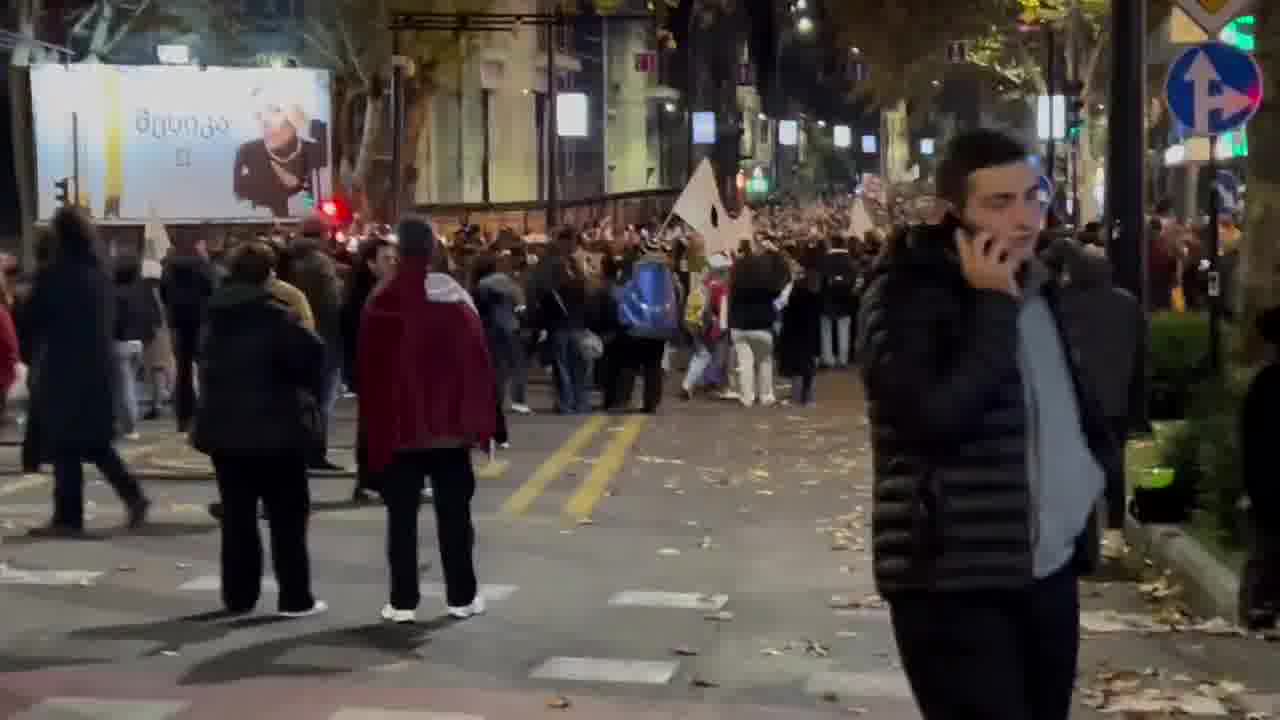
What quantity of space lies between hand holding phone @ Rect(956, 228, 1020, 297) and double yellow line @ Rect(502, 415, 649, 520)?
9622mm

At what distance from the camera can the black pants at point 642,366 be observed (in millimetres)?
22141

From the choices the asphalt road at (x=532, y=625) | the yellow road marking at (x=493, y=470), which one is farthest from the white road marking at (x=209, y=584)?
the yellow road marking at (x=493, y=470)

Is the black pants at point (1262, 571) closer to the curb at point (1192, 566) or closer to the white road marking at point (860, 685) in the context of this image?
the curb at point (1192, 566)

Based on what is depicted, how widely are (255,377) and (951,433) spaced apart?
6.09 meters

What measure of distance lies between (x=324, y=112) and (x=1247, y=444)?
85.8 feet

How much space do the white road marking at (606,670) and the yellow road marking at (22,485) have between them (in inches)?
280

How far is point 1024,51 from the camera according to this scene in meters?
58.7

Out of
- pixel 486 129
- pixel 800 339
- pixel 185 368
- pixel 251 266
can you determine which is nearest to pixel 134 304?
pixel 185 368

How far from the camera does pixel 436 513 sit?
998 centimetres

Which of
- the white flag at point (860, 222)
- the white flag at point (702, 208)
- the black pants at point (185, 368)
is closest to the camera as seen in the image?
the black pants at point (185, 368)

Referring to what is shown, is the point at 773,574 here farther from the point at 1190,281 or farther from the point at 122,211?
the point at 122,211

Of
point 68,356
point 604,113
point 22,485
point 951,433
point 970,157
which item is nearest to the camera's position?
point 951,433

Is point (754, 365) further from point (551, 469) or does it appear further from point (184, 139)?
point (184, 139)

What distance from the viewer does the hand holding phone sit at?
445 centimetres
